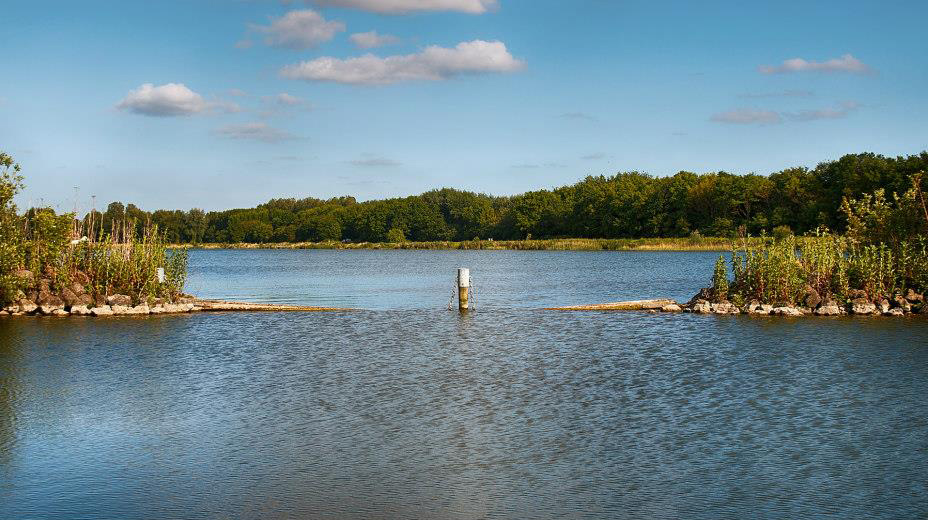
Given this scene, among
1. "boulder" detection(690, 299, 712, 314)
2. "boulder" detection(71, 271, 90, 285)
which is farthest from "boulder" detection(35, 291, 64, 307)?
"boulder" detection(690, 299, 712, 314)

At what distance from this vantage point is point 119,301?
1251 inches

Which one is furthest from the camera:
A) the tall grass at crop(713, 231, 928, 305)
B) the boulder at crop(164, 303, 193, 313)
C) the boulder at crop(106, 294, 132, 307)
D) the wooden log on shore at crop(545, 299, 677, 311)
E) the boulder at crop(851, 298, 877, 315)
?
the wooden log on shore at crop(545, 299, 677, 311)

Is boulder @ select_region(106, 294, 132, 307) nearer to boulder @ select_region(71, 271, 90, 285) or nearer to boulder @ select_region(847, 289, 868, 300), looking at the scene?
boulder @ select_region(71, 271, 90, 285)

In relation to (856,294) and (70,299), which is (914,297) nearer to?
(856,294)

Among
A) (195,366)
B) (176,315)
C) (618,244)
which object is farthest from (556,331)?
(618,244)

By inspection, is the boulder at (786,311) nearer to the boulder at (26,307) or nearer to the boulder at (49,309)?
the boulder at (49,309)

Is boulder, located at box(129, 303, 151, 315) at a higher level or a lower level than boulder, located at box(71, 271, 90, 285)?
lower

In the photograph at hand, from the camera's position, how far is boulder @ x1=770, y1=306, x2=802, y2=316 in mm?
30267

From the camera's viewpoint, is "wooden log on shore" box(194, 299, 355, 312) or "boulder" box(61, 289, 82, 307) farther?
"wooden log on shore" box(194, 299, 355, 312)

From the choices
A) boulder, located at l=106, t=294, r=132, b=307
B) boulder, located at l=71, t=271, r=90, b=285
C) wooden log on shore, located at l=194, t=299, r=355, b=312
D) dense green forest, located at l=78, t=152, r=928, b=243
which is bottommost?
wooden log on shore, located at l=194, t=299, r=355, b=312

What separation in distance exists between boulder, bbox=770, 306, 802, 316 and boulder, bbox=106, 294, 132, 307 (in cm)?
2318

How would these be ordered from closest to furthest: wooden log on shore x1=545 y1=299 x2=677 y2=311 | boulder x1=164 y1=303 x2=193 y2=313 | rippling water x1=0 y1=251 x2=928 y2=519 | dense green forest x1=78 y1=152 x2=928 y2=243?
rippling water x1=0 y1=251 x2=928 y2=519 → boulder x1=164 y1=303 x2=193 y2=313 → wooden log on shore x1=545 y1=299 x2=677 y2=311 → dense green forest x1=78 y1=152 x2=928 y2=243

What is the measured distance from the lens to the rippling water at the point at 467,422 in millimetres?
10086

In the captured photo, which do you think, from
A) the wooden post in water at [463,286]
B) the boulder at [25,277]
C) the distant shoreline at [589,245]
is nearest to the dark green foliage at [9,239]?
the boulder at [25,277]
